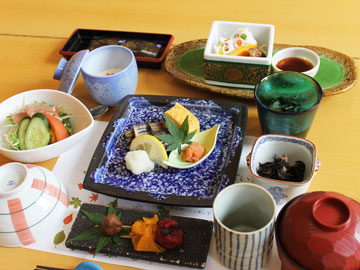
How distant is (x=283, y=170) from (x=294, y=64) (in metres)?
0.49

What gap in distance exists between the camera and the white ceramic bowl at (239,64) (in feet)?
3.86

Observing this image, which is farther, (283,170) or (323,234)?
(283,170)

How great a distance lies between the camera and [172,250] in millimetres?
843

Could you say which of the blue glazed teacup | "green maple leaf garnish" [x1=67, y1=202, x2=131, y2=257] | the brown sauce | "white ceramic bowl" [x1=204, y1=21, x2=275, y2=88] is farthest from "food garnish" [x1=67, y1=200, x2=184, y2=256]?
the brown sauce

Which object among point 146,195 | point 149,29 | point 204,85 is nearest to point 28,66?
point 149,29

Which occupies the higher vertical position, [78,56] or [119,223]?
[78,56]

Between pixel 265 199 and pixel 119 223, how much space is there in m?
0.36

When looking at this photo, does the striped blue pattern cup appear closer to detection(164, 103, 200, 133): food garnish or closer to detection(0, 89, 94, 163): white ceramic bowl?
detection(164, 103, 200, 133): food garnish

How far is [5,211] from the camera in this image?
85 centimetres

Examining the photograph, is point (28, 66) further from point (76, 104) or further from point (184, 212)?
point (184, 212)

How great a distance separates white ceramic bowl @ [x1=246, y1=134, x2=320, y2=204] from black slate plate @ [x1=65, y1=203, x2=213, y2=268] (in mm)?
176

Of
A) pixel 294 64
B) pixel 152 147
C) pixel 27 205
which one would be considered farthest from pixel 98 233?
pixel 294 64

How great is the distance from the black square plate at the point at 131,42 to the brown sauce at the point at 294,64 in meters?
0.46

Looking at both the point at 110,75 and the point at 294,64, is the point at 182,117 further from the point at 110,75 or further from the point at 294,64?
the point at 294,64
